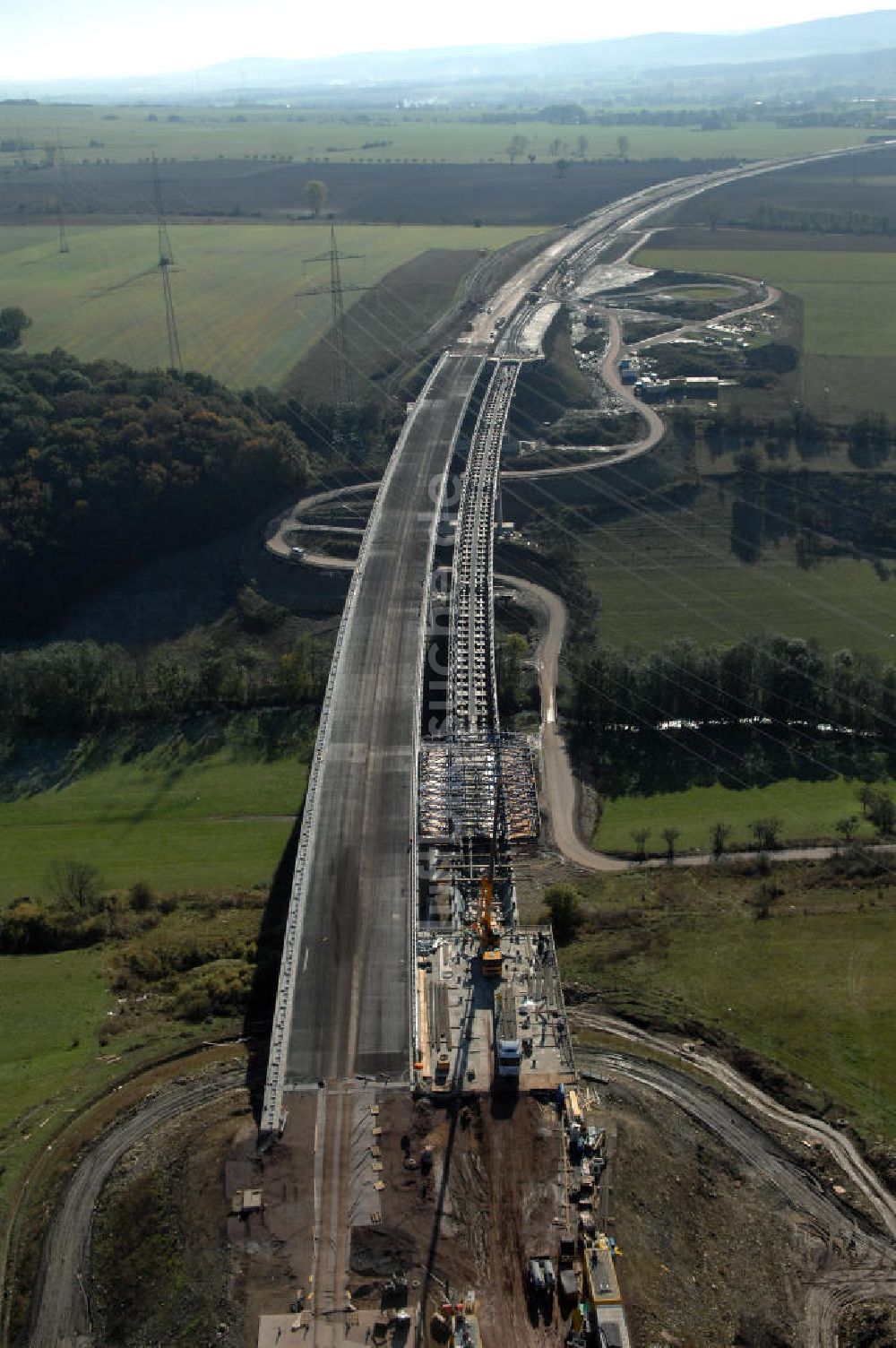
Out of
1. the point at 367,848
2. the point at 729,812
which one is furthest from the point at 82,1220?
the point at 729,812

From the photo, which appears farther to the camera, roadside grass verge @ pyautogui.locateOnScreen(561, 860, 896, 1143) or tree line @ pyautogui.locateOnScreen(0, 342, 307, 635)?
tree line @ pyautogui.locateOnScreen(0, 342, 307, 635)

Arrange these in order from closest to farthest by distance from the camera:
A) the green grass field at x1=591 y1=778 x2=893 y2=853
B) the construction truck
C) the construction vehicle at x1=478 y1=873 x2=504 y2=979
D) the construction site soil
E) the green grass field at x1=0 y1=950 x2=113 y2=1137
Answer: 1. the construction site soil
2. the construction truck
3. the green grass field at x1=0 y1=950 x2=113 y2=1137
4. the construction vehicle at x1=478 y1=873 x2=504 y2=979
5. the green grass field at x1=591 y1=778 x2=893 y2=853

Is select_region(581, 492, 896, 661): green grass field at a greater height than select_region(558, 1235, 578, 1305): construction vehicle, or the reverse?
select_region(581, 492, 896, 661): green grass field

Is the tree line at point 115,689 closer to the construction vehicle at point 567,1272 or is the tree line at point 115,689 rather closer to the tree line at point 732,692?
the tree line at point 732,692

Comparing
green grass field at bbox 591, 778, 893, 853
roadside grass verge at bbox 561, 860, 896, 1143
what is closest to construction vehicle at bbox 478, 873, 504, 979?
roadside grass verge at bbox 561, 860, 896, 1143

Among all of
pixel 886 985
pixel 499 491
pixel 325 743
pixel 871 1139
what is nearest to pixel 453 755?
pixel 325 743

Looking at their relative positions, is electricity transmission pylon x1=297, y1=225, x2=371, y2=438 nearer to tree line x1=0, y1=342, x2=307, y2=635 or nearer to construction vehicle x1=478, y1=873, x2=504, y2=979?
tree line x1=0, y1=342, x2=307, y2=635
